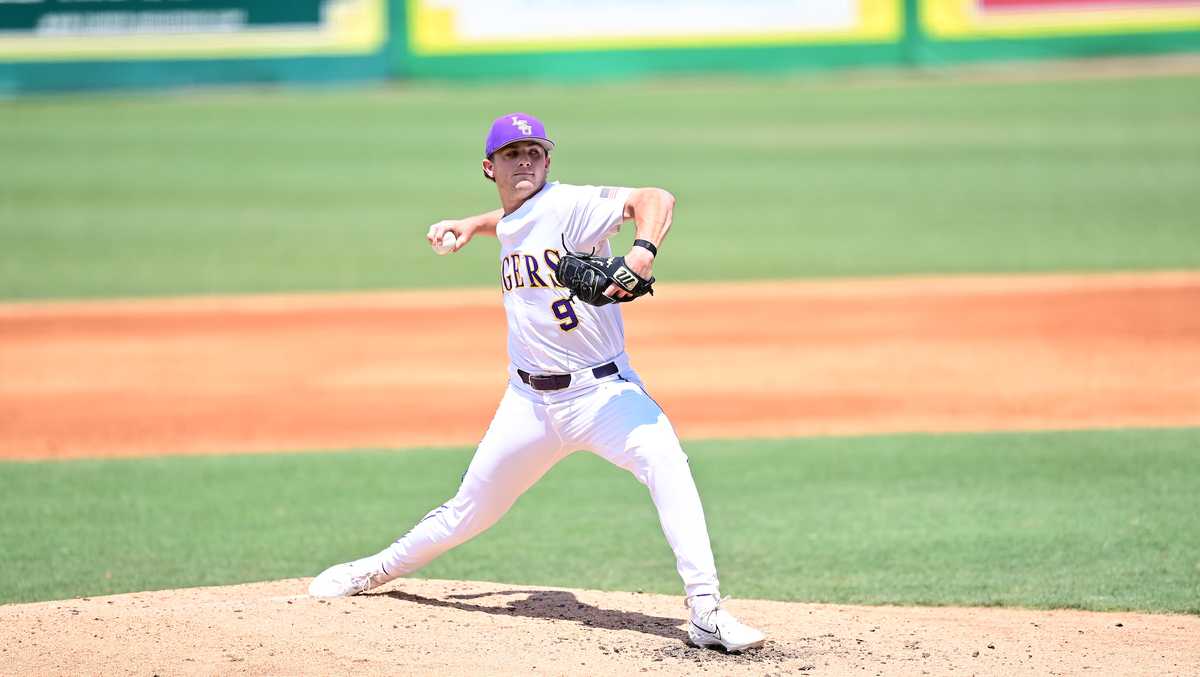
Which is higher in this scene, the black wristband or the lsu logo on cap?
the lsu logo on cap

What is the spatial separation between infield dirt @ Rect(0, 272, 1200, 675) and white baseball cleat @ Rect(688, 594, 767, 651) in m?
0.08

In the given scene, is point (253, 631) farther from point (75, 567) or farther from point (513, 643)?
point (75, 567)

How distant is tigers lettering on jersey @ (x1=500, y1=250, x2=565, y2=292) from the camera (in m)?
5.10

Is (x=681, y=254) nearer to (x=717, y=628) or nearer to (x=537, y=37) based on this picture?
(x=537, y=37)

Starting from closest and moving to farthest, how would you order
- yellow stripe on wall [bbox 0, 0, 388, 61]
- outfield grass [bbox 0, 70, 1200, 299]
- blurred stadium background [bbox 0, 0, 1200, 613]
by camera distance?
1. blurred stadium background [bbox 0, 0, 1200, 613]
2. outfield grass [bbox 0, 70, 1200, 299]
3. yellow stripe on wall [bbox 0, 0, 388, 61]

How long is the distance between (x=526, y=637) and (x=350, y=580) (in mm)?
850

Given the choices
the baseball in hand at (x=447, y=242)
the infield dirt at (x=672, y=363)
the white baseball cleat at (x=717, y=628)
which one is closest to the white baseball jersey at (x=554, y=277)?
the baseball in hand at (x=447, y=242)

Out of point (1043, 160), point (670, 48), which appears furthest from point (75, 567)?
point (670, 48)

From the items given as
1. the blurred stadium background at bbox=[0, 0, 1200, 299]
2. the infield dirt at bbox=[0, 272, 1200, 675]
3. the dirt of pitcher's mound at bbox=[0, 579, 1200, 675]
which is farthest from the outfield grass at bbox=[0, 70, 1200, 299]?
the dirt of pitcher's mound at bbox=[0, 579, 1200, 675]

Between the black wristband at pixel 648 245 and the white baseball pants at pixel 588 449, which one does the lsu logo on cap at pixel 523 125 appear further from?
the white baseball pants at pixel 588 449

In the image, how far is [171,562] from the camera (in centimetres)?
683

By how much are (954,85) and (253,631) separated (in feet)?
62.4

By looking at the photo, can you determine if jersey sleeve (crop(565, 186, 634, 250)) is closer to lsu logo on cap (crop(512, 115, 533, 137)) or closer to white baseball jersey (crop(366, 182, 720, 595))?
white baseball jersey (crop(366, 182, 720, 595))

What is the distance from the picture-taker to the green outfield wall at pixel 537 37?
2138 centimetres
